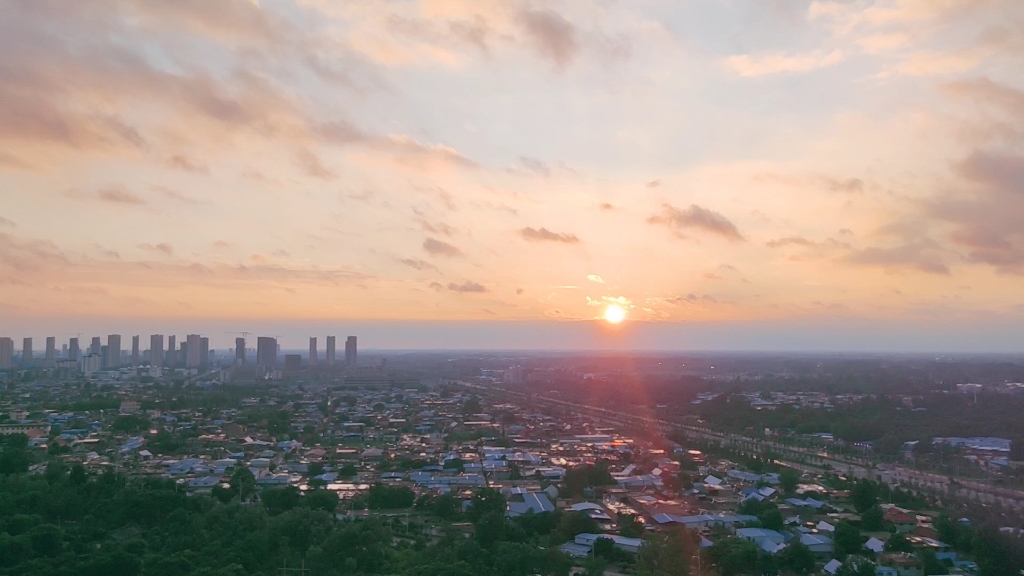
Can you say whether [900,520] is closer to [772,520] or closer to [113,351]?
[772,520]

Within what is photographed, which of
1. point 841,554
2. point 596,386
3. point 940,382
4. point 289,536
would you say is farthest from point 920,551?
point 940,382

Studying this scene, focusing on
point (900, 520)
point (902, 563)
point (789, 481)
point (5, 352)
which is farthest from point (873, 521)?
point (5, 352)

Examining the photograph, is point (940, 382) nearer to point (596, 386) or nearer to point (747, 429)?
point (596, 386)

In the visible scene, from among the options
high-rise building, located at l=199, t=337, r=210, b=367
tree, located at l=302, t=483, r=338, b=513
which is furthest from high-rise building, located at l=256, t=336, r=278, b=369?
tree, located at l=302, t=483, r=338, b=513

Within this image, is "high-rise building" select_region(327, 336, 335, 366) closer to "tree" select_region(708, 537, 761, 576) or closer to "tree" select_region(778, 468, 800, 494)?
"tree" select_region(778, 468, 800, 494)

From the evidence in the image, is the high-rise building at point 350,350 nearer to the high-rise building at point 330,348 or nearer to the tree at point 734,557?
the high-rise building at point 330,348

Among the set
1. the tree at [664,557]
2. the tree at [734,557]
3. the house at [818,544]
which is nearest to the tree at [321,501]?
the tree at [664,557]
